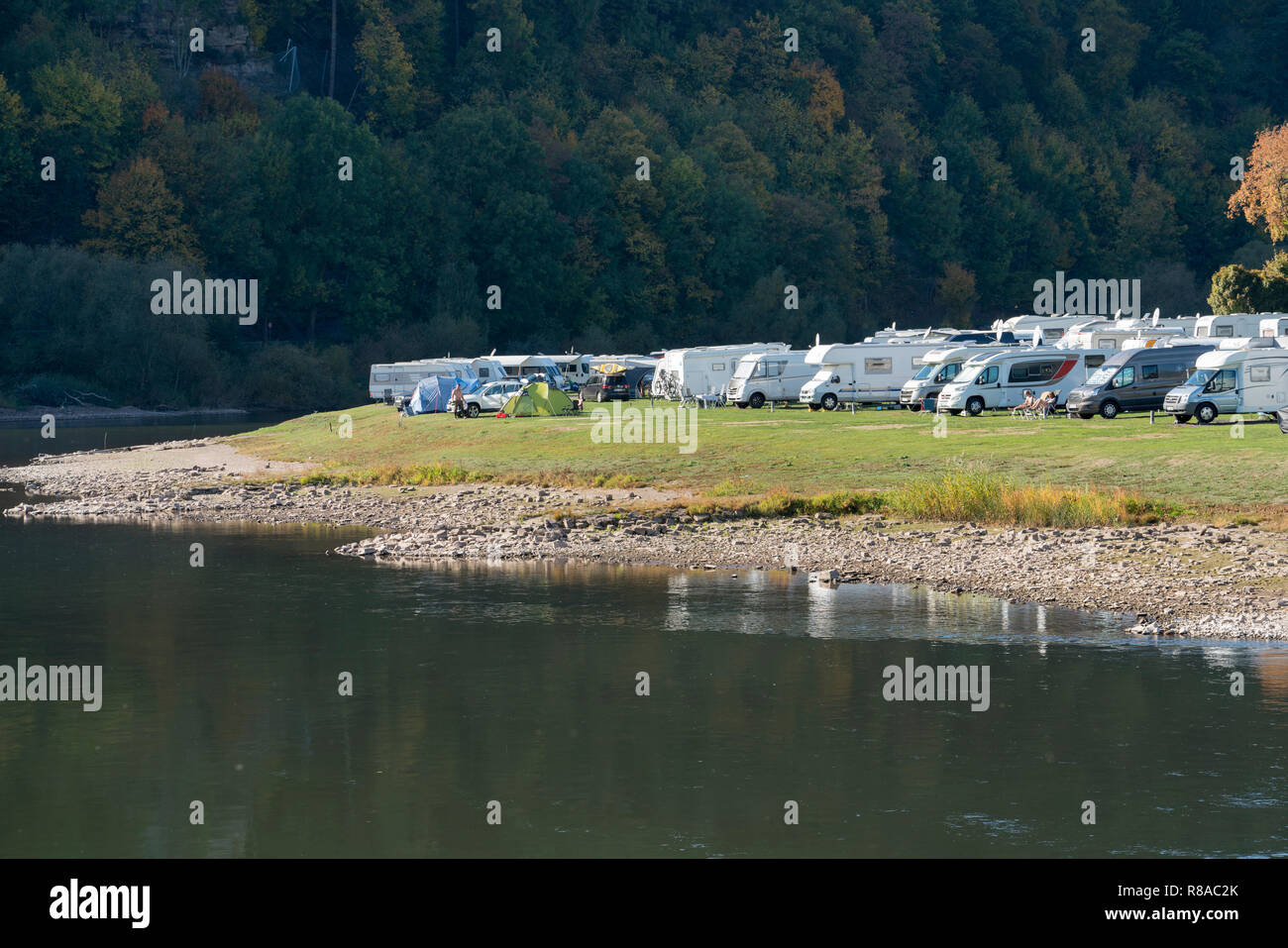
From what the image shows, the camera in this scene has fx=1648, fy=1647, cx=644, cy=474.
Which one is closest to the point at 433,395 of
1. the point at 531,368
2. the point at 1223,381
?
the point at 531,368

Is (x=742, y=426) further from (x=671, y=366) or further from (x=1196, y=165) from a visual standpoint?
(x=1196, y=165)

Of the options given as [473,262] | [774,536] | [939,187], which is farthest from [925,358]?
[939,187]

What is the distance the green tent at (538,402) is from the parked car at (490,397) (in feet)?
8.16

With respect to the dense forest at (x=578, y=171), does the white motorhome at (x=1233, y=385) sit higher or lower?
lower

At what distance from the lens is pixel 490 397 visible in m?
67.5

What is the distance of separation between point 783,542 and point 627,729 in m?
15.3

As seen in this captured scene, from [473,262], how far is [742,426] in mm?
80642

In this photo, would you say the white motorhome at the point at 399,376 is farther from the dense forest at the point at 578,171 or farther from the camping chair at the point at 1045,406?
the camping chair at the point at 1045,406

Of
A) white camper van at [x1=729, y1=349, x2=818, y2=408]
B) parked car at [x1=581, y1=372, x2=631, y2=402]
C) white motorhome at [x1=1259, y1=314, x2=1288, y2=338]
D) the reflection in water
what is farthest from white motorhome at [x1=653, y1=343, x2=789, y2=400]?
the reflection in water

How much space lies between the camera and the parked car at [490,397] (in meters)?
67.2

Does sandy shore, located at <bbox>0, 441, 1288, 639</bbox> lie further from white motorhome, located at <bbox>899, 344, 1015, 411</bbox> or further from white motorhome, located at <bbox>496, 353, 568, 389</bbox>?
white motorhome, located at <bbox>496, 353, 568, 389</bbox>

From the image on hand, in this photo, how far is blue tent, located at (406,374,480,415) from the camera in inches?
2849

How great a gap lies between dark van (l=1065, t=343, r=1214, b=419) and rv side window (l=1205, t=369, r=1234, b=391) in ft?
13.9

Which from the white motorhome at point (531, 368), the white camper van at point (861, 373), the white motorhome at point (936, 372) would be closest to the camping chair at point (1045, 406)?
the white motorhome at point (936, 372)
